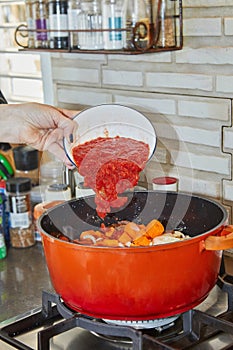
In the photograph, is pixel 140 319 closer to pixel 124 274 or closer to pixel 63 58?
pixel 124 274

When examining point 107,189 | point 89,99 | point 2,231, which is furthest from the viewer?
point 89,99

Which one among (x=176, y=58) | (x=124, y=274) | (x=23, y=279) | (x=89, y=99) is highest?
(x=176, y=58)

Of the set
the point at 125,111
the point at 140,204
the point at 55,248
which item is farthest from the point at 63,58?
the point at 55,248

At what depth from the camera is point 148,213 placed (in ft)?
4.40

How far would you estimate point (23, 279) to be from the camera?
4.88 feet

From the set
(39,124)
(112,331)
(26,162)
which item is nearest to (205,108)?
(39,124)

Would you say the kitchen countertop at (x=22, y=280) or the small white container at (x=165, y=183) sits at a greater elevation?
the small white container at (x=165, y=183)

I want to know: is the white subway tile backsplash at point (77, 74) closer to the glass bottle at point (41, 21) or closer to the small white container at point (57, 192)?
the glass bottle at point (41, 21)

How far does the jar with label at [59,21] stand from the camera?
1653 millimetres

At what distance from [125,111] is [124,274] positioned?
0.42m

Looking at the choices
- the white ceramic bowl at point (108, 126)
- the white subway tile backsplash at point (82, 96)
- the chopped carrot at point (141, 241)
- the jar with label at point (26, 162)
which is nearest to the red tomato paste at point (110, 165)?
the white ceramic bowl at point (108, 126)

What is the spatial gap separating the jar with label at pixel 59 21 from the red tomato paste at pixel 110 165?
44 centimetres

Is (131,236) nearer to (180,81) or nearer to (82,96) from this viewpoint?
(180,81)

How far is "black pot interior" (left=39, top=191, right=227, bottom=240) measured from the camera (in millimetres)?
1280
